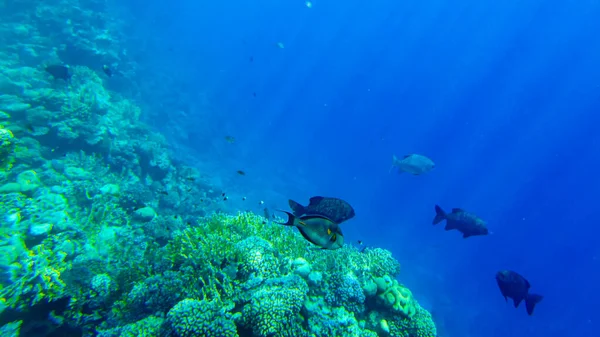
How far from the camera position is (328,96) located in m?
114

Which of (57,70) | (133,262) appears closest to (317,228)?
(133,262)

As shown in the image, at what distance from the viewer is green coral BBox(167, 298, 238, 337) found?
131 inches

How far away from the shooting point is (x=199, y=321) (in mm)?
3359

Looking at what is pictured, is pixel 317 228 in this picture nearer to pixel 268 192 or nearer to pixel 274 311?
pixel 274 311

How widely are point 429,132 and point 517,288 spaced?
102 meters

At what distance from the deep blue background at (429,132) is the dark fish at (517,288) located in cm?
1949

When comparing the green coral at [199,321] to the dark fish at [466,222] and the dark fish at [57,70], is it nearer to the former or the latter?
the dark fish at [466,222]

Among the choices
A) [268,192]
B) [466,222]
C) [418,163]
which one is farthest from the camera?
[268,192]

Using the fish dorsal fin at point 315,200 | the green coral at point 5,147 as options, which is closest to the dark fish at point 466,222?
the fish dorsal fin at point 315,200

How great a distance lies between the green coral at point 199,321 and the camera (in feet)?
10.9

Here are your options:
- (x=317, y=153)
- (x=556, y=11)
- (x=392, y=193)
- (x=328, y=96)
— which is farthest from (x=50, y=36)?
(x=556, y=11)

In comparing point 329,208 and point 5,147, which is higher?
point 329,208

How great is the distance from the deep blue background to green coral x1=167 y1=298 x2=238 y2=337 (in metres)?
21.7

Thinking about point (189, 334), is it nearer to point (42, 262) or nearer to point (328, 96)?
point (42, 262)
